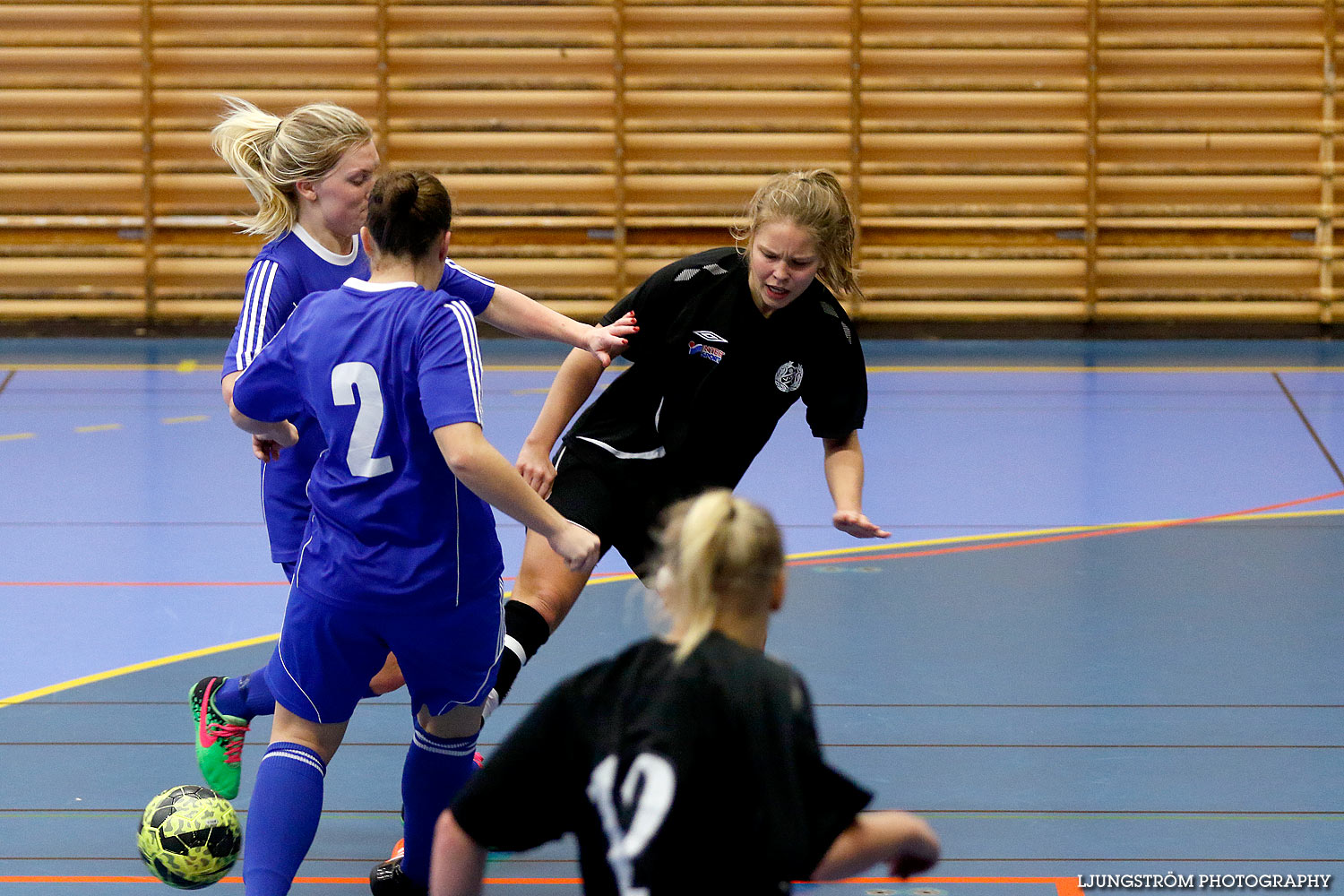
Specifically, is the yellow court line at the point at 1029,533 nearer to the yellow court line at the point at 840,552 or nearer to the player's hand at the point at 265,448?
the yellow court line at the point at 840,552

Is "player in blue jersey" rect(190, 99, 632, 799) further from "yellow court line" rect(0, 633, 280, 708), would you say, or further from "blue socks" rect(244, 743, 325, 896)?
"yellow court line" rect(0, 633, 280, 708)

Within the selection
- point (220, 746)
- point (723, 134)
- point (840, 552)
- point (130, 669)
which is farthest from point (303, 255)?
point (723, 134)

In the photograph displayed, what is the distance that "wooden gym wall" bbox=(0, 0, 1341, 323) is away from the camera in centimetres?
1053

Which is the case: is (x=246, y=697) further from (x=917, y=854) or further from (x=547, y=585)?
(x=917, y=854)

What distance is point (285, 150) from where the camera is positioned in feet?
9.31

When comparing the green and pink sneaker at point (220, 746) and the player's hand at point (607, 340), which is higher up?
the player's hand at point (607, 340)

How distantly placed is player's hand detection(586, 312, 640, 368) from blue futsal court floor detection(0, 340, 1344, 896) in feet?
1.03

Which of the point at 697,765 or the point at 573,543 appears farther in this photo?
the point at 573,543

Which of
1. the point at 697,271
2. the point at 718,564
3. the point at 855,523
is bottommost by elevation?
the point at 855,523

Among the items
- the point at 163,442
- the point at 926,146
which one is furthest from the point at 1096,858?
the point at 926,146

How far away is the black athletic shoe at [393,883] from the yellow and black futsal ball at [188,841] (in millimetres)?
265

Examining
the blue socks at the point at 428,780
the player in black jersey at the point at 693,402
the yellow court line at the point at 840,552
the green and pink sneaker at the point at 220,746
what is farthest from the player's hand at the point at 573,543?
the yellow court line at the point at 840,552

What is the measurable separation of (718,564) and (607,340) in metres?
1.30

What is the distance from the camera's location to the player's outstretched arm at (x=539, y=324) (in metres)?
2.87
